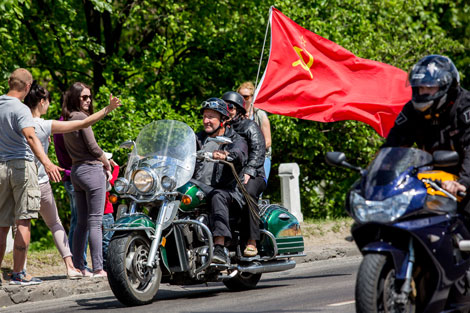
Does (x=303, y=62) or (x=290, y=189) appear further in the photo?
(x=290, y=189)

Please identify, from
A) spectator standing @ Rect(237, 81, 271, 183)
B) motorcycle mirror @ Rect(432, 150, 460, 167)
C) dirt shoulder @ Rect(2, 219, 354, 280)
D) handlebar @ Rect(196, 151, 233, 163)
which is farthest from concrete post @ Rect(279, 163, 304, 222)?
motorcycle mirror @ Rect(432, 150, 460, 167)

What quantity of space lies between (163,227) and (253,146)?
1.58m

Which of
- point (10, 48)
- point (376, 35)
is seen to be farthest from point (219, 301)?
point (376, 35)

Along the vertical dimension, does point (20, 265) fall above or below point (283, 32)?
below

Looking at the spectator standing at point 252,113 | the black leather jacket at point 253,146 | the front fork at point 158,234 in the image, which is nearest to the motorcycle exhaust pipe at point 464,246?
the front fork at point 158,234

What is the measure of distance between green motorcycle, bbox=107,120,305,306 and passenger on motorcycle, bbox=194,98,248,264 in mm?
123

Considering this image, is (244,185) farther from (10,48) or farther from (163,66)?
(163,66)

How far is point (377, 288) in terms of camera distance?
498 cm

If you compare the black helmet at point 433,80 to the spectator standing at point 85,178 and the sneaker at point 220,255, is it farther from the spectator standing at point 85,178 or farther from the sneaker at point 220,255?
the spectator standing at point 85,178

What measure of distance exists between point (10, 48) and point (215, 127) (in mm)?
7901

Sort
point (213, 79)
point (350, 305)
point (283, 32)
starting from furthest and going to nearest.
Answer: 1. point (213, 79)
2. point (283, 32)
3. point (350, 305)

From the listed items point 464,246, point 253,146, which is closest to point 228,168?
point 253,146

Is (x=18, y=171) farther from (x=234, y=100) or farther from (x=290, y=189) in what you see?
(x=290, y=189)

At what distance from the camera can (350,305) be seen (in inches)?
276
